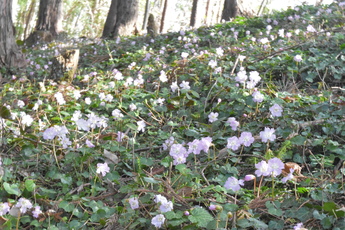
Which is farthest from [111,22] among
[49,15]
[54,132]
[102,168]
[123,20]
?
[102,168]

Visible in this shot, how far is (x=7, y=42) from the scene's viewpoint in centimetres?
629

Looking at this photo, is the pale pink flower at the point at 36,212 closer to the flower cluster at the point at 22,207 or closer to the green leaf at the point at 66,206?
the flower cluster at the point at 22,207

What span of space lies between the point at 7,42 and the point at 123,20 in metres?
4.13

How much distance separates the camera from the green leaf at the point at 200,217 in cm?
191

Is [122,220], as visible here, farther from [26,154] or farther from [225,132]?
[225,132]

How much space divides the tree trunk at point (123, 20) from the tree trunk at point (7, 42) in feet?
12.2

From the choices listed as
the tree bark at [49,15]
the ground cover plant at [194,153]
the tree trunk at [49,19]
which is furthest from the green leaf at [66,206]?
the tree bark at [49,15]

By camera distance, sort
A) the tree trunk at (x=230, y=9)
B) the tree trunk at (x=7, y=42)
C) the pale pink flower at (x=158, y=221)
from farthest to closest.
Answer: the tree trunk at (x=230, y=9) < the tree trunk at (x=7, y=42) < the pale pink flower at (x=158, y=221)

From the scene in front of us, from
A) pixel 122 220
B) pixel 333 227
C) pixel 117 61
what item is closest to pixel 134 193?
pixel 122 220

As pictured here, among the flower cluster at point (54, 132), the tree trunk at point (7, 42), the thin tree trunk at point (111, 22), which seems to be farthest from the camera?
the thin tree trunk at point (111, 22)

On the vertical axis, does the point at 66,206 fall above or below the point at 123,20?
below

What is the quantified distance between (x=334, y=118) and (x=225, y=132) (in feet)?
2.59

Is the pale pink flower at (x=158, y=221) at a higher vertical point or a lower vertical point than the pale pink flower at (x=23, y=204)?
higher

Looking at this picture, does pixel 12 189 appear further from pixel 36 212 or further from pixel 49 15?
pixel 49 15
